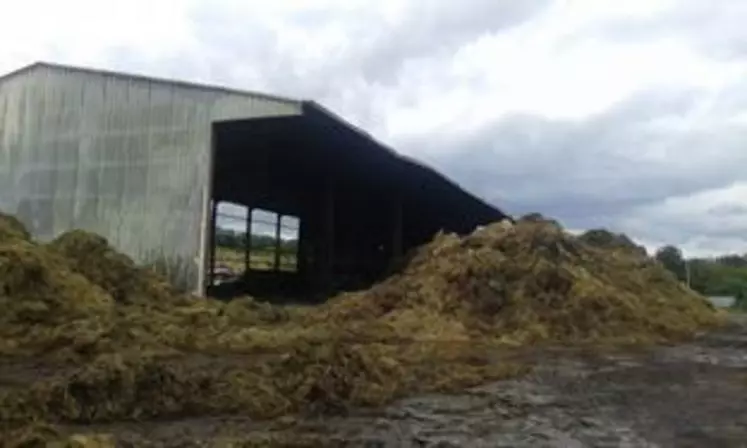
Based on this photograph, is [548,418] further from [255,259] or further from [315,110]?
→ [255,259]

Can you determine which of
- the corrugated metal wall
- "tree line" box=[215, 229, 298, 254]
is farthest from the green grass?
the corrugated metal wall

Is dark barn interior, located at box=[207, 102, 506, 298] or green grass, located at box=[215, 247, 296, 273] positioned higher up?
dark barn interior, located at box=[207, 102, 506, 298]

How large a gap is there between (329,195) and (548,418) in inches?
867

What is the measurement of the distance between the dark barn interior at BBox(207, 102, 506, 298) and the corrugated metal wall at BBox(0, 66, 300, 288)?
2.44 feet

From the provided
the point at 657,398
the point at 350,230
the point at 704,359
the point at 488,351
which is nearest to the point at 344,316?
the point at 488,351

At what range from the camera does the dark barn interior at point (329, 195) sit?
2339cm

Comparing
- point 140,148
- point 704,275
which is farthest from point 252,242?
point 704,275

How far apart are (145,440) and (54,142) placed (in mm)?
16476

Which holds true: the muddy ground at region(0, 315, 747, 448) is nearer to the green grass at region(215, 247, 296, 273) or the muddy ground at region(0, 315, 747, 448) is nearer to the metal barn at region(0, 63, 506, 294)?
the metal barn at region(0, 63, 506, 294)

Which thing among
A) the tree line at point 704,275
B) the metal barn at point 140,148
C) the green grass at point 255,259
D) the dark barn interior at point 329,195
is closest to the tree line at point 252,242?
the green grass at point 255,259

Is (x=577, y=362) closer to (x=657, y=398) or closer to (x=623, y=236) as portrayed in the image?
(x=657, y=398)

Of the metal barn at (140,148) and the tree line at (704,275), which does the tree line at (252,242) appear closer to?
the metal barn at (140,148)

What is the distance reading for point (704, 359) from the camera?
14.5 meters

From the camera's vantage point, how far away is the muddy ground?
7.75 metres
